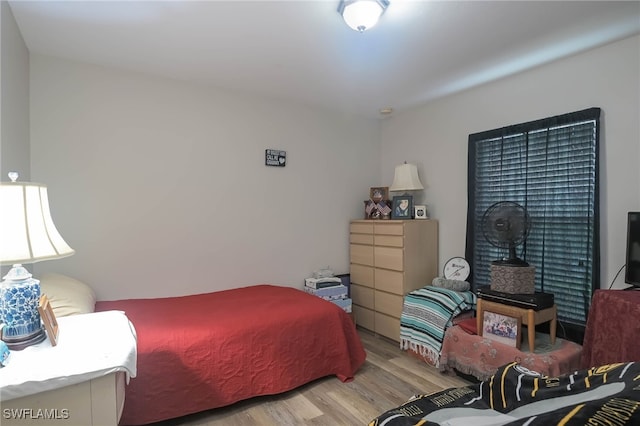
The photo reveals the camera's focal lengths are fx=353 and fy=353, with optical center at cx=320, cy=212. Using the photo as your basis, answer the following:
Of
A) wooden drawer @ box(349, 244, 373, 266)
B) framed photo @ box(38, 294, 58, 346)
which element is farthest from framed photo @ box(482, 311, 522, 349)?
framed photo @ box(38, 294, 58, 346)

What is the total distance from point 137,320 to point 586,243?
303cm

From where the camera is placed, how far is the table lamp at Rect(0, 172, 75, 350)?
3.93 ft

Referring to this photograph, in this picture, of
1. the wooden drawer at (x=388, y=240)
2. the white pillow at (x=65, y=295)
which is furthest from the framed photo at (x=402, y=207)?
the white pillow at (x=65, y=295)

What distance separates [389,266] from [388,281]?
0.48 feet

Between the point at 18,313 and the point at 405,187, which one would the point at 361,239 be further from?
the point at 18,313

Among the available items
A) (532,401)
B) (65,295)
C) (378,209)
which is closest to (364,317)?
(378,209)

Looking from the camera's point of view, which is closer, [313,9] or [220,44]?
[313,9]

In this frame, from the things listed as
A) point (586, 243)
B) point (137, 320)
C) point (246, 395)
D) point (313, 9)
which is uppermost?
point (313, 9)

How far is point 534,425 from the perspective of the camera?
771mm

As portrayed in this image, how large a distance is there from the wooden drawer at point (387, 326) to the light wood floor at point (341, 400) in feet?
1.16

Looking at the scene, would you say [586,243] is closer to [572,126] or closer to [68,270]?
[572,126]

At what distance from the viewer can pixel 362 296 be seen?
370 centimetres

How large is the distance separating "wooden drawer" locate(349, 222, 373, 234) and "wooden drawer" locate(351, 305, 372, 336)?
31.5 inches

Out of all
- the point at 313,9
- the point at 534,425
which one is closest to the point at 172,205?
the point at 313,9
